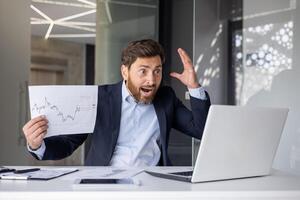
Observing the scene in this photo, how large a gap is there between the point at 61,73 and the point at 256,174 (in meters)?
6.81

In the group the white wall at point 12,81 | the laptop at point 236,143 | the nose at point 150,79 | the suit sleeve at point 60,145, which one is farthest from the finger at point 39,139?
the white wall at point 12,81

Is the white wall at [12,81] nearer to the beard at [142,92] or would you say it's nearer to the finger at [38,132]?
the beard at [142,92]

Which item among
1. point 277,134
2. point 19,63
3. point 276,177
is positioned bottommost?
point 276,177

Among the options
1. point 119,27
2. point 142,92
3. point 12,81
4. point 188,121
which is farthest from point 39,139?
point 119,27

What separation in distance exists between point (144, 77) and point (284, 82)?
1715 millimetres

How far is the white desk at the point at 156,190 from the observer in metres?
1.06

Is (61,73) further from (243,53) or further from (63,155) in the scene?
(63,155)

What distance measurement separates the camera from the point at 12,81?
404cm

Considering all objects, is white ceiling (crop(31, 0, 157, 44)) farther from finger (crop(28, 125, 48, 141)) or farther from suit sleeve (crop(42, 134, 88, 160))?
finger (crop(28, 125, 48, 141))

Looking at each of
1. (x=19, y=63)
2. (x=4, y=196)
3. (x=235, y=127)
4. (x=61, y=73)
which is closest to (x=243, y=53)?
(x=19, y=63)

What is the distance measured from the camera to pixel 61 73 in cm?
796

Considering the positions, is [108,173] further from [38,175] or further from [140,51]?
[140,51]

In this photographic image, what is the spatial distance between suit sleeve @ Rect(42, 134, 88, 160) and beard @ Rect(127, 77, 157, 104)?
247 mm

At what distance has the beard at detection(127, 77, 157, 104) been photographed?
180 cm
